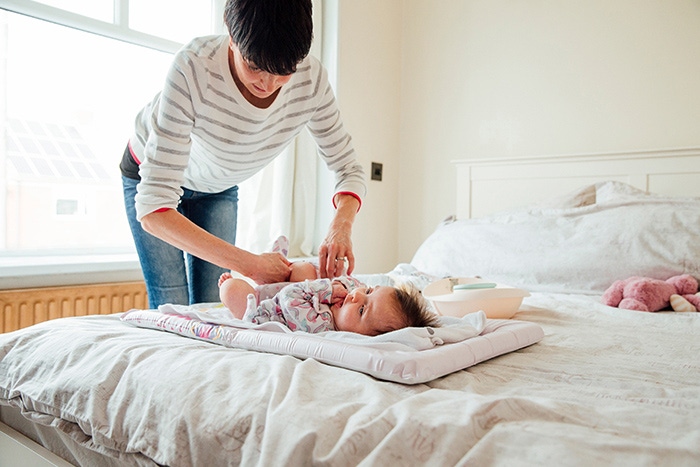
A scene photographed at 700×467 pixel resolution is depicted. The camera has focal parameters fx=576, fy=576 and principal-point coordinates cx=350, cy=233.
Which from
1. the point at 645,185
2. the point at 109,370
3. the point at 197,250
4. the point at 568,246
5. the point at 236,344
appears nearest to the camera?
the point at 109,370

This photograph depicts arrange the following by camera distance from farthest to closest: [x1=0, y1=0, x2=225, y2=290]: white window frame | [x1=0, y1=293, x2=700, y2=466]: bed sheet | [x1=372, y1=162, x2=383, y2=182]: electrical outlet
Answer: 1. [x1=372, y1=162, x2=383, y2=182]: electrical outlet
2. [x1=0, y1=0, x2=225, y2=290]: white window frame
3. [x1=0, y1=293, x2=700, y2=466]: bed sheet

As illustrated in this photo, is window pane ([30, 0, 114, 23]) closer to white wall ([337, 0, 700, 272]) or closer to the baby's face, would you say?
white wall ([337, 0, 700, 272])

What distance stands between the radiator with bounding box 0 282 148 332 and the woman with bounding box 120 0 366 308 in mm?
639

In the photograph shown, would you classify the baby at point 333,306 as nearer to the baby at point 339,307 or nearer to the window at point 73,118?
the baby at point 339,307

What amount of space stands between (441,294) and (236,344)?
762 millimetres

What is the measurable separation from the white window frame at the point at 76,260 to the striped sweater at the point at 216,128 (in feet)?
2.55

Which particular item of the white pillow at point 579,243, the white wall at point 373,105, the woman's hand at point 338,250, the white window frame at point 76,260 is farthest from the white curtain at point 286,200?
the woman's hand at point 338,250

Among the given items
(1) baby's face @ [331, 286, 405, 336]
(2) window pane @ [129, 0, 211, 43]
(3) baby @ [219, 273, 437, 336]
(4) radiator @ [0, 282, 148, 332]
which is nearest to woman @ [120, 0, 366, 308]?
(3) baby @ [219, 273, 437, 336]

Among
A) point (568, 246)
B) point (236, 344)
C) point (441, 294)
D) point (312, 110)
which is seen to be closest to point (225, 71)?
point (312, 110)

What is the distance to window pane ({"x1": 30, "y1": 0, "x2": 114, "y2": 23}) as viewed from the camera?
2.18 metres

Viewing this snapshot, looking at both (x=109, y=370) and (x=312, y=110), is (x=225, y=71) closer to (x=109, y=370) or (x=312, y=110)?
(x=312, y=110)

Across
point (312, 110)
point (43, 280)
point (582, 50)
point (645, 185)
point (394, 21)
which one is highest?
point (394, 21)

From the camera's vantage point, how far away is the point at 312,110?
1.58m

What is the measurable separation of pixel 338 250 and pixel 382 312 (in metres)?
0.35
